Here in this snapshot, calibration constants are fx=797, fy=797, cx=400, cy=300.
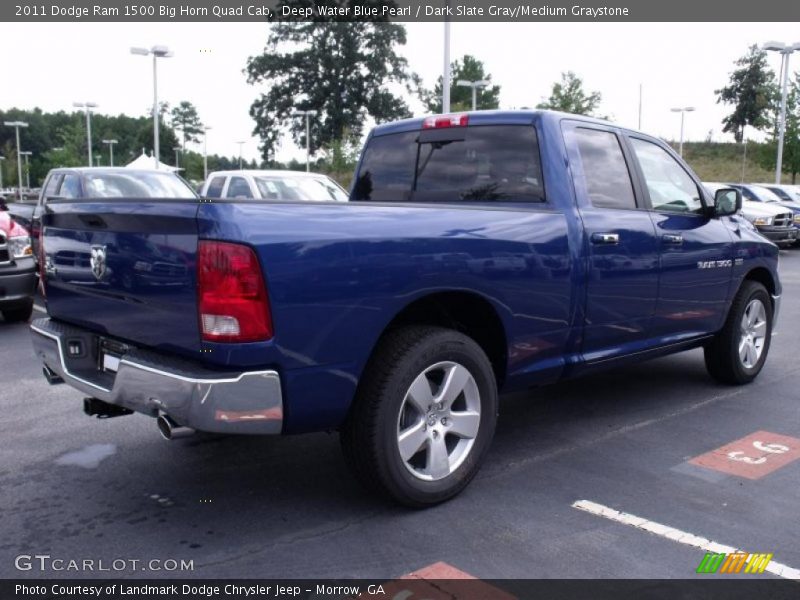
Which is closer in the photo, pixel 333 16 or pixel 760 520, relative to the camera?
pixel 760 520

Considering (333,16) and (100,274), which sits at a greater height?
(333,16)

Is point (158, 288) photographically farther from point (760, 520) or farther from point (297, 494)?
point (760, 520)

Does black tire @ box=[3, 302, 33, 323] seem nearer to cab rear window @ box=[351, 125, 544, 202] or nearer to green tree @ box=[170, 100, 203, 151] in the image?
cab rear window @ box=[351, 125, 544, 202]

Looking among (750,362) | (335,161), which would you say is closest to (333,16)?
(335,161)

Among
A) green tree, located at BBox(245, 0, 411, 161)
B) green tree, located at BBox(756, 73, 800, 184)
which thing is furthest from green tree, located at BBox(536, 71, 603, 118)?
green tree, located at BBox(245, 0, 411, 161)

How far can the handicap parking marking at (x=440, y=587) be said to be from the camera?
287 centimetres

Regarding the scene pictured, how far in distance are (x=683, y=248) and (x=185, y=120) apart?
94753mm

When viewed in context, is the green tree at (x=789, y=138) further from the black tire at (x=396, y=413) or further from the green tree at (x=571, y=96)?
the black tire at (x=396, y=413)

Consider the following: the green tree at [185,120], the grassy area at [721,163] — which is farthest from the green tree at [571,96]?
the green tree at [185,120]

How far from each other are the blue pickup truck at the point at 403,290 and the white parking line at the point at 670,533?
577 millimetres

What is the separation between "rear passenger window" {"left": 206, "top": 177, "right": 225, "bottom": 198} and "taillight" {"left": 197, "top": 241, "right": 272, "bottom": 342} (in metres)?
11.3

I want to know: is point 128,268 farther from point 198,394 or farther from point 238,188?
point 238,188

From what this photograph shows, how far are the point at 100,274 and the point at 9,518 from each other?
1.16m

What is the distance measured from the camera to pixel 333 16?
2336 inches
